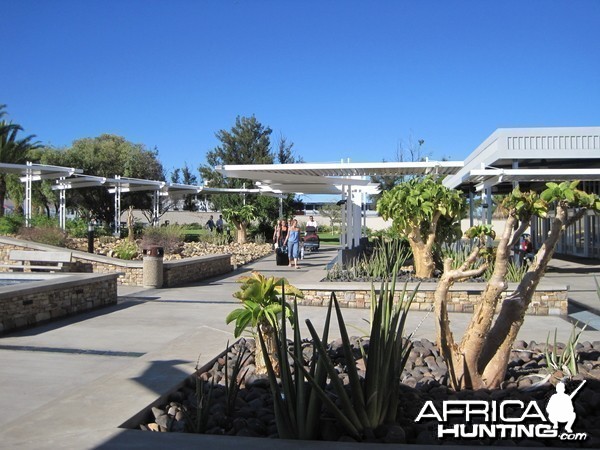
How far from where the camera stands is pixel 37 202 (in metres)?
44.1

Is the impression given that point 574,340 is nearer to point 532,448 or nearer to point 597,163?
point 532,448

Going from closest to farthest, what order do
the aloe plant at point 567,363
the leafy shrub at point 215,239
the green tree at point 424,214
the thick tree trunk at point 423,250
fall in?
the aloe plant at point 567,363, the green tree at point 424,214, the thick tree trunk at point 423,250, the leafy shrub at point 215,239

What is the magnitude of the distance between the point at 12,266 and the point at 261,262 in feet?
32.3

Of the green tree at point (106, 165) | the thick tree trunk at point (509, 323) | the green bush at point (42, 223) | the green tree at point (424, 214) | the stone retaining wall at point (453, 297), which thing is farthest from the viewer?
the green tree at point (106, 165)

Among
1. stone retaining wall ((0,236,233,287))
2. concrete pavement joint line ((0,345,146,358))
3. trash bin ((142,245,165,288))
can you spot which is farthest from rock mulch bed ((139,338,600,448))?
stone retaining wall ((0,236,233,287))

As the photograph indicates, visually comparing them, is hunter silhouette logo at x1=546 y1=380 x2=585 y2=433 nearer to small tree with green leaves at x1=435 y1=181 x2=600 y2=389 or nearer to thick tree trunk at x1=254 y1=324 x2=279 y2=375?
small tree with green leaves at x1=435 y1=181 x2=600 y2=389

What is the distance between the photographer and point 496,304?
5062mm

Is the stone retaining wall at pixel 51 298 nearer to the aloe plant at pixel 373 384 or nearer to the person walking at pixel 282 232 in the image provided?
the aloe plant at pixel 373 384

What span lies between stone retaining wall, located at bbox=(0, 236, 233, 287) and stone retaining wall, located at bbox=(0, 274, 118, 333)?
2.88 metres

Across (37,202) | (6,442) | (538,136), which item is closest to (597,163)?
(538,136)

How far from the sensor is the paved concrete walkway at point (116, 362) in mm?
3879

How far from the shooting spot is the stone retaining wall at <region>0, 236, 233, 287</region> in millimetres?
14875

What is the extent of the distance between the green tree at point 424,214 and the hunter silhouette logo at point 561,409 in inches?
322

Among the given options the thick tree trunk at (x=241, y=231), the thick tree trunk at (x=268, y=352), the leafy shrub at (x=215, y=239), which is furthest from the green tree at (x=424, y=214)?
the thick tree trunk at (x=241, y=231)
